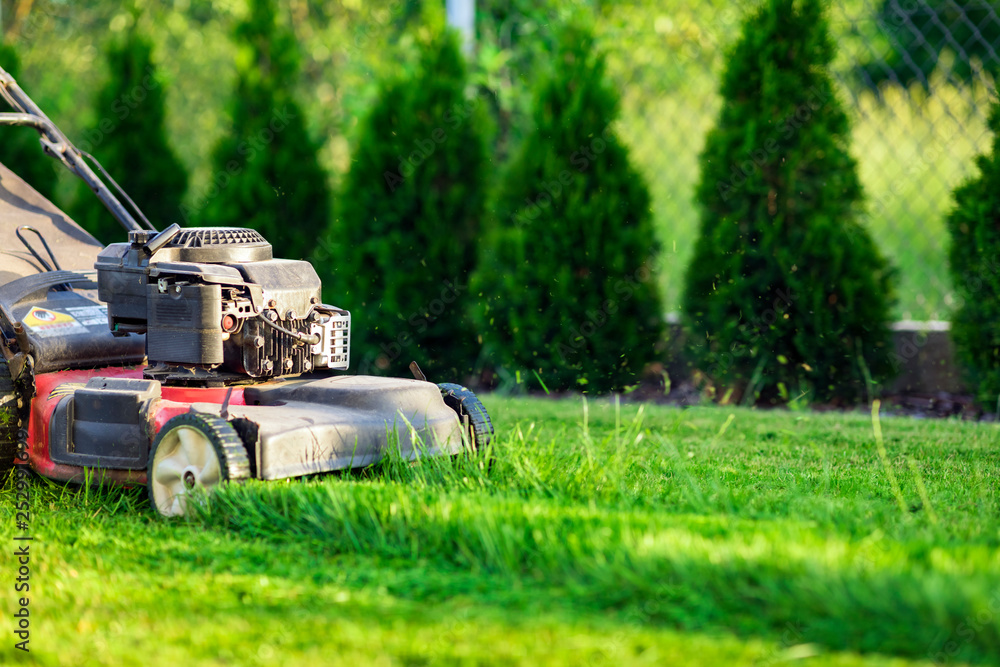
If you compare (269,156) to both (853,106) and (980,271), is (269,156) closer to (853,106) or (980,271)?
(853,106)

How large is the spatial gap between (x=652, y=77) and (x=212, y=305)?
6.40 meters

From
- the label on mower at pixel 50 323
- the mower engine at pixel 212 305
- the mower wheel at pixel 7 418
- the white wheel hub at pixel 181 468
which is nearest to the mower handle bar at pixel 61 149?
the label on mower at pixel 50 323

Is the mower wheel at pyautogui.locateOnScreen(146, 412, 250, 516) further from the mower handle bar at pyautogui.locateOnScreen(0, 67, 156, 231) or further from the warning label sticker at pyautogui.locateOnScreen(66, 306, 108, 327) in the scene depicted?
the mower handle bar at pyautogui.locateOnScreen(0, 67, 156, 231)

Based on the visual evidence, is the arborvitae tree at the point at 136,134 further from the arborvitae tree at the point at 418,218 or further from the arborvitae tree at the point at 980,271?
the arborvitae tree at the point at 980,271

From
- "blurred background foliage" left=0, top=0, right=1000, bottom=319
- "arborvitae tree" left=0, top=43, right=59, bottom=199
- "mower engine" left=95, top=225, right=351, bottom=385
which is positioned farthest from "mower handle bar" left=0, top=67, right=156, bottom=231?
"arborvitae tree" left=0, top=43, right=59, bottom=199

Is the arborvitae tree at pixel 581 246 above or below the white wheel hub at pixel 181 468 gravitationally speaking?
above

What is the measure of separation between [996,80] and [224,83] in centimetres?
1054

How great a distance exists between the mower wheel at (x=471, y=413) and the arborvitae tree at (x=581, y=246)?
2.25m

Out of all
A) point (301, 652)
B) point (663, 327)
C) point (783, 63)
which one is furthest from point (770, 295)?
point (301, 652)

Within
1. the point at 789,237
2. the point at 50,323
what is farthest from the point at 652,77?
the point at 50,323

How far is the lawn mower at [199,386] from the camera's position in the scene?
10.3 feet

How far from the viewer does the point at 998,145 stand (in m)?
5.30

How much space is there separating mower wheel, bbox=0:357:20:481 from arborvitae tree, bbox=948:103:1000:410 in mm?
4618

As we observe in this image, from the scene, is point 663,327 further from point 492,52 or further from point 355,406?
point 355,406
